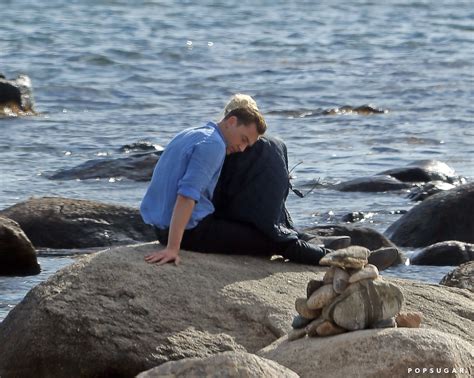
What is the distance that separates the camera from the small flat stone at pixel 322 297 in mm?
6676

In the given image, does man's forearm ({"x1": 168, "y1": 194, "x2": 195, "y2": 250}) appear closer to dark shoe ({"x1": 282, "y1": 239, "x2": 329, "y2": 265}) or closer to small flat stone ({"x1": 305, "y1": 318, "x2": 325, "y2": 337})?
dark shoe ({"x1": 282, "y1": 239, "x2": 329, "y2": 265})

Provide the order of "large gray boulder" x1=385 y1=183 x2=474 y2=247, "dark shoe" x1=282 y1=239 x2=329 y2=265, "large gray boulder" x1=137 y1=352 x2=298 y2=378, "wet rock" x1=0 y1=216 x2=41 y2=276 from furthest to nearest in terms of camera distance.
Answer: "large gray boulder" x1=385 y1=183 x2=474 y2=247 < "wet rock" x1=0 y1=216 x2=41 y2=276 < "dark shoe" x1=282 y1=239 x2=329 y2=265 < "large gray boulder" x1=137 y1=352 x2=298 y2=378

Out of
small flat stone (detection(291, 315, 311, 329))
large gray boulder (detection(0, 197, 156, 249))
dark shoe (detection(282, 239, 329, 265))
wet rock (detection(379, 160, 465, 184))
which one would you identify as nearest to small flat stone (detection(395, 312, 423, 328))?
small flat stone (detection(291, 315, 311, 329))

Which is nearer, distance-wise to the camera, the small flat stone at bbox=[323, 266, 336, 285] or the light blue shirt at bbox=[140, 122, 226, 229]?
the small flat stone at bbox=[323, 266, 336, 285]

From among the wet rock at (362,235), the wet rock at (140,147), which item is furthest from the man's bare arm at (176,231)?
the wet rock at (140,147)

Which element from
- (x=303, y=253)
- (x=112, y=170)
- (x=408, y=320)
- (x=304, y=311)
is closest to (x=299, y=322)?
(x=304, y=311)

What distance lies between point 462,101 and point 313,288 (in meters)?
13.9

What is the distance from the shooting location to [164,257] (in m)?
7.30

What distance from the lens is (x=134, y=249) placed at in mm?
7508

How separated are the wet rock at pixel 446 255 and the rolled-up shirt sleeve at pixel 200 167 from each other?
3.35 m

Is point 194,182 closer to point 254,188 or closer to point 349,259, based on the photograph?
point 254,188

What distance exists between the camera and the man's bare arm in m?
7.30

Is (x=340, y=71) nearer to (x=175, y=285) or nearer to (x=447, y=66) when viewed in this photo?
(x=447, y=66)

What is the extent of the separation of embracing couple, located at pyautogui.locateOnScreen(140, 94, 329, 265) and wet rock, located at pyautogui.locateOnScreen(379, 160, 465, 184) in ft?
20.8
